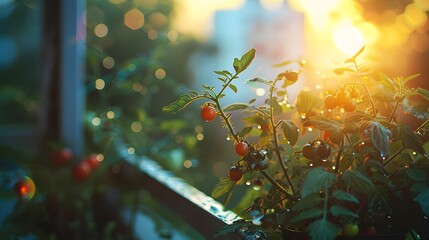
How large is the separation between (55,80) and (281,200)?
6.89ft

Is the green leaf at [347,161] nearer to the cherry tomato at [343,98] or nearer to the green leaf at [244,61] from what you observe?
the cherry tomato at [343,98]

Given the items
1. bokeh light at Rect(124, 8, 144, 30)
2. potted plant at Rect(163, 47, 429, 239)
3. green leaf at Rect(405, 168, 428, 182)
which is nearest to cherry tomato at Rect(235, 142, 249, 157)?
potted plant at Rect(163, 47, 429, 239)

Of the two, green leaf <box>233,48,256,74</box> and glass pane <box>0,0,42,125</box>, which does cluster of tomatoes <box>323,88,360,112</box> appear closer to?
green leaf <box>233,48,256,74</box>

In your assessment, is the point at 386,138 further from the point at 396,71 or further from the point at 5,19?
the point at 5,19

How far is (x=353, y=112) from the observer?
841 millimetres

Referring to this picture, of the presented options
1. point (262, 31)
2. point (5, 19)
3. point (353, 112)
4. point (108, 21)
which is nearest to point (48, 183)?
point (353, 112)

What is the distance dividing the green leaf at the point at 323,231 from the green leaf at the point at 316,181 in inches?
1.5

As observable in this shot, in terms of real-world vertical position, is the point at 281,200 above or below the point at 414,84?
below

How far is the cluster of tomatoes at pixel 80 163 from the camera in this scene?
2.13m

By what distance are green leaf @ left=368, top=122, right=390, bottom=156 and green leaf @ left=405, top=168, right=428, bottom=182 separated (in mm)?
71

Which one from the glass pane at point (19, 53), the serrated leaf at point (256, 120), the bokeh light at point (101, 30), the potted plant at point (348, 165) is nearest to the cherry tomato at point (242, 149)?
the potted plant at point (348, 165)

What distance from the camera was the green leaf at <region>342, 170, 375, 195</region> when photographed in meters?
0.71

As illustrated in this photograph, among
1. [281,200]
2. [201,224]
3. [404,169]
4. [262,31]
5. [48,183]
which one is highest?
[262,31]

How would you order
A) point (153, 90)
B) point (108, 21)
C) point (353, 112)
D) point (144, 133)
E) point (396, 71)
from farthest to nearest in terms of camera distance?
point (108, 21)
point (396, 71)
point (153, 90)
point (144, 133)
point (353, 112)
